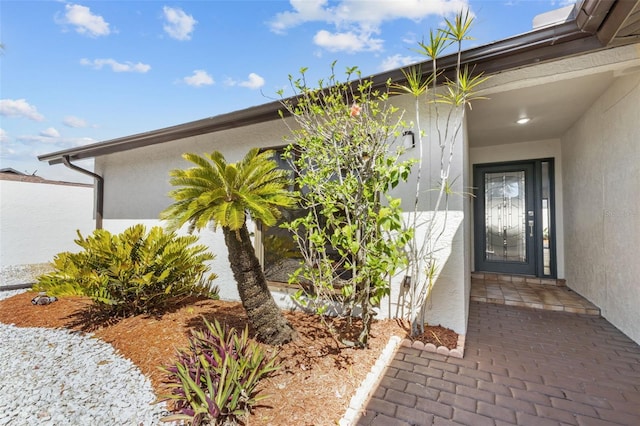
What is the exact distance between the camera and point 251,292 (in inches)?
156

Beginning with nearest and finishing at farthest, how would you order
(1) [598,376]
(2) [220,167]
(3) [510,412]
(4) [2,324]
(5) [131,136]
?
(3) [510,412], (1) [598,376], (2) [220,167], (4) [2,324], (5) [131,136]

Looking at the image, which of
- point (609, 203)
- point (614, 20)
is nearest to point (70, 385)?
point (614, 20)

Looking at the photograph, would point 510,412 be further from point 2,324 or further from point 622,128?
point 2,324

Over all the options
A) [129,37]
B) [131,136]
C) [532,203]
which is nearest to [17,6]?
[129,37]

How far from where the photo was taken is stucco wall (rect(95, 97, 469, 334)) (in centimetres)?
445

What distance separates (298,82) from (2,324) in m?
7.49

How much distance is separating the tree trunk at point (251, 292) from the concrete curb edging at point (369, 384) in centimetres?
130

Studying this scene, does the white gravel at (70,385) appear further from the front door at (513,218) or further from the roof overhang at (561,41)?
the front door at (513,218)

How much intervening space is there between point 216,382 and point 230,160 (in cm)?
500

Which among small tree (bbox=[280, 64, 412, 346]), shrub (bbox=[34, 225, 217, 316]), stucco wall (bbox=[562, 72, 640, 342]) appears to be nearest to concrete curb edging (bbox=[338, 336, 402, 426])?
small tree (bbox=[280, 64, 412, 346])

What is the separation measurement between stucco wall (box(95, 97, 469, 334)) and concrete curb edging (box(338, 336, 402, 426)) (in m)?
0.90

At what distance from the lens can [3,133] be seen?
8883mm

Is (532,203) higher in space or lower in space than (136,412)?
higher

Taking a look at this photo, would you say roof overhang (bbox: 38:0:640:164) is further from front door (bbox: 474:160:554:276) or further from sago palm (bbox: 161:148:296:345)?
front door (bbox: 474:160:554:276)
